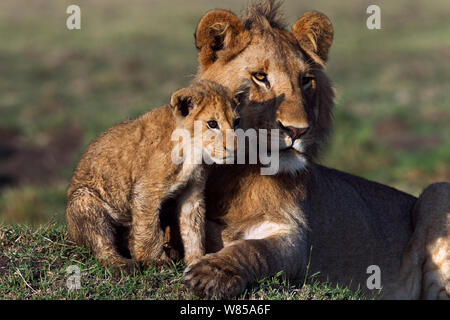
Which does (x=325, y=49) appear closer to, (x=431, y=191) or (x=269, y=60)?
(x=269, y=60)

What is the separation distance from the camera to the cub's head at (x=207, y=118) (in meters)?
4.51

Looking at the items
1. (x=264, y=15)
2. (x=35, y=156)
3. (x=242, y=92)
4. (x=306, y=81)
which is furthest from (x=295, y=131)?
(x=35, y=156)

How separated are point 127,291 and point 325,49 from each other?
2608mm

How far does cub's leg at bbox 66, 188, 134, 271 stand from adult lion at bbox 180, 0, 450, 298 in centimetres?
65

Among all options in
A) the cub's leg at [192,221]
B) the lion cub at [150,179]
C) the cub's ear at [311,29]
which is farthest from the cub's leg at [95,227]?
the cub's ear at [311,29]

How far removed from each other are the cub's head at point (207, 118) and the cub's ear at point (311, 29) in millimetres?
1159

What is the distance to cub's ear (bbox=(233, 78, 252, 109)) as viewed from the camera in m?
4.90

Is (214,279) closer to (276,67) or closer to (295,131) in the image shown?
(295,131)

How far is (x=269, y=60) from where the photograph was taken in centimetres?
Answer: 521

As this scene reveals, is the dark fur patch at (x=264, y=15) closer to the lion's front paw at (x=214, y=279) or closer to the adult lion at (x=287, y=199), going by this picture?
the adult lion at (x=287, y=199)

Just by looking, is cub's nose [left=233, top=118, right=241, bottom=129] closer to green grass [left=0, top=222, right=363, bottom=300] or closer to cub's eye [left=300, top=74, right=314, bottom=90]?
cub's eye [left=300, top=74, right=314, bottom=90]

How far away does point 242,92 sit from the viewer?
16.2 ft

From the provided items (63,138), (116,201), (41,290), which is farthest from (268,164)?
(63,138)
